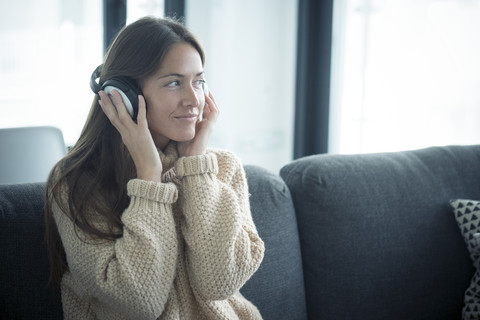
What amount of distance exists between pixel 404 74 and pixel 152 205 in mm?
1874

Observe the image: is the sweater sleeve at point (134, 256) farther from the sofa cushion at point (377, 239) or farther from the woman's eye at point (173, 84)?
the sofa cushion at point (377, 239)

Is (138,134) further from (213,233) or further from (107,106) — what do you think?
(213,233)

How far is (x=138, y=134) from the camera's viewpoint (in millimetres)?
1243

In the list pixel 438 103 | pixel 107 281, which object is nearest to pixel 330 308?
pixel 107 281

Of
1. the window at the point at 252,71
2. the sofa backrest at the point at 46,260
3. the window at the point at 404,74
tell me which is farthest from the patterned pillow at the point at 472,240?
the window at the point at 252,71

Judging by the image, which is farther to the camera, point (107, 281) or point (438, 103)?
point (438, 103)

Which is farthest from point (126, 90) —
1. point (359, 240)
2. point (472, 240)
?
point (472, 240)

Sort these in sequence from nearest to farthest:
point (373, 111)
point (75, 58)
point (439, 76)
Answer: point (439, 76), point (373, 111), point (75, 58)

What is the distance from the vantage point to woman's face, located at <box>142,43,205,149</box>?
1.27m

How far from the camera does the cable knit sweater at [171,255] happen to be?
1.12 meters

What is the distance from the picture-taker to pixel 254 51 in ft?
11.1

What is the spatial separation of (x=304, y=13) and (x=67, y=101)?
154cm

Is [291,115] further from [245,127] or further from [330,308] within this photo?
[330,308]

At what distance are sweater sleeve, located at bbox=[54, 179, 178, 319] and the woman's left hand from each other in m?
0.16
